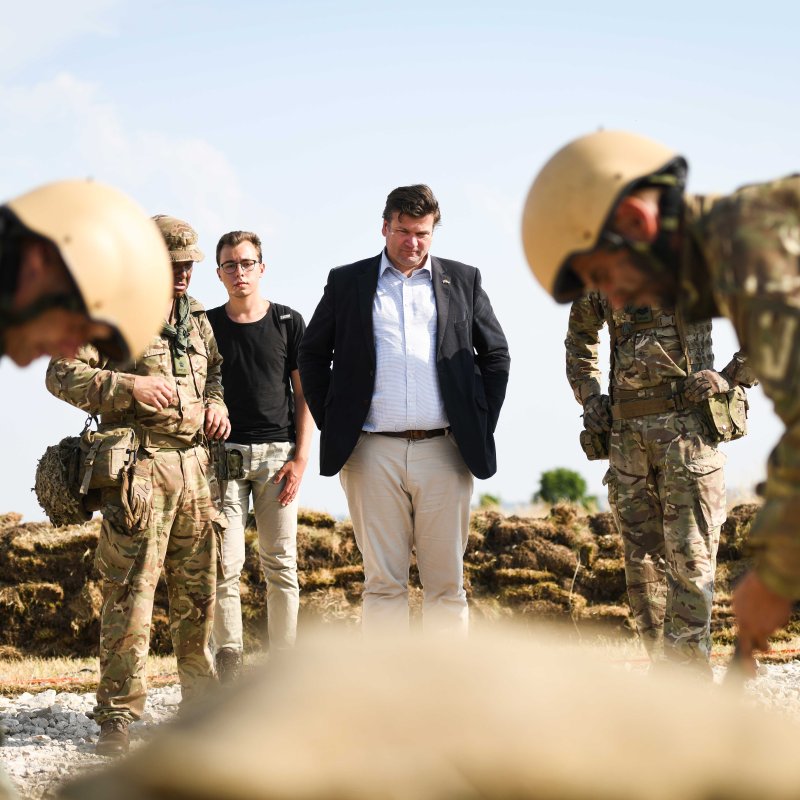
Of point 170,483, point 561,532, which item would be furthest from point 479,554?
point 170,483

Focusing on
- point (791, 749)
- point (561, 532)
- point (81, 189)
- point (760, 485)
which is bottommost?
point (561, 532)

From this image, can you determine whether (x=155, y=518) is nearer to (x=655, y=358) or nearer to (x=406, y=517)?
(x=406, y=517)

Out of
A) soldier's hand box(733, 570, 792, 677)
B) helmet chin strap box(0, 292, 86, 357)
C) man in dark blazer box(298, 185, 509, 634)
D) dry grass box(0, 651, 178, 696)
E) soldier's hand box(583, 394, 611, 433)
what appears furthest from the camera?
dry grass box(0, 651, 178, 696)

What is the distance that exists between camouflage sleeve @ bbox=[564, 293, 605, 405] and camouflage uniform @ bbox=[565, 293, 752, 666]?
0.63 ft

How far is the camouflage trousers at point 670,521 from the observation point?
6.05m

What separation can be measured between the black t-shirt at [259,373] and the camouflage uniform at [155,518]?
0.74m

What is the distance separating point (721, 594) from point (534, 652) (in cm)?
914

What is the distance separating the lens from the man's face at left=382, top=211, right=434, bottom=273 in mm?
6688

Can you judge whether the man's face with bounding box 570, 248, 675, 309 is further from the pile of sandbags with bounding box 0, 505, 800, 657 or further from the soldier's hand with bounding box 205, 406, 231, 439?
the pile of sandbags with bounding box 0, 505, 800, 657

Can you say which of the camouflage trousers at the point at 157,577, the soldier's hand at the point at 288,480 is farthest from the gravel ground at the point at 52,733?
the soldier's hand at the point at 288,480

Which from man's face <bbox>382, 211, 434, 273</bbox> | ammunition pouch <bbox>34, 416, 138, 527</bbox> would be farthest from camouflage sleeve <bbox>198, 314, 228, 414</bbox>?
man's face <bbox>382, 211, 434, 273</bbox>

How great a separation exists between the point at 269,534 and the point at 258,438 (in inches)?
24.3

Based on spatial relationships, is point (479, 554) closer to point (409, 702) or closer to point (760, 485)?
point (760, 485)

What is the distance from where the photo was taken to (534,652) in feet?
5.74
